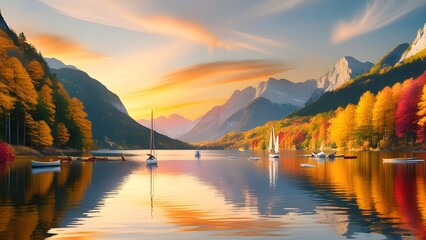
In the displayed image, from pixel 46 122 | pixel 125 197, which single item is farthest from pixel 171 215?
pixel 46 122

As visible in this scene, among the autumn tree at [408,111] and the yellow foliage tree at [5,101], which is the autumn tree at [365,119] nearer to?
the autumn tree at [408,111]

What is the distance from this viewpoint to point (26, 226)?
26.1m

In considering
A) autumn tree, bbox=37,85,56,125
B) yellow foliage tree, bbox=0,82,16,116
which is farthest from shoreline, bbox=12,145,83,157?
yellow foliage tree, bbox=0,82,16,116

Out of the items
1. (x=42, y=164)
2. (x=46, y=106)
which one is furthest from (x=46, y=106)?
(x=42, y=164)

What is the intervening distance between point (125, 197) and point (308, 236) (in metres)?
21.8

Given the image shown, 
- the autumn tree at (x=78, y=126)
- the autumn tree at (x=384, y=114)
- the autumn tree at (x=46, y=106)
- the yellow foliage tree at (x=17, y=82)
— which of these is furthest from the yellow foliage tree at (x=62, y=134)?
the autumn tree at (x=384, y=114)

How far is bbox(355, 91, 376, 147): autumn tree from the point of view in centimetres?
18888

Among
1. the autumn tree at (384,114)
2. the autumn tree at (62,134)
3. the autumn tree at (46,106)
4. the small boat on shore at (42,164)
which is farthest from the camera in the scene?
the autumn tree at (384,114)

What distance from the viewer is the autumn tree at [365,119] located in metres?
189

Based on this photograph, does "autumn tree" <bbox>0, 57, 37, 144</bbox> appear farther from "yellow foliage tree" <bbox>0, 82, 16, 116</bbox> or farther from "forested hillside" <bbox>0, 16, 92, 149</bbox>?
"yellow foliage tree" <bbox>0, 82, 16, 116</bbox>

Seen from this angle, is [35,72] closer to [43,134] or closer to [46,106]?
[46,106]

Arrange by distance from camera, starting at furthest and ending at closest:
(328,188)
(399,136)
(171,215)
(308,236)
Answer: (399,136), (328,188), (171,215), (308,236)

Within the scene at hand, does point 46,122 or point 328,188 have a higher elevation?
point 46,122

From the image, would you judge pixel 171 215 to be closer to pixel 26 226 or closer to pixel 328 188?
pixel 26 226
